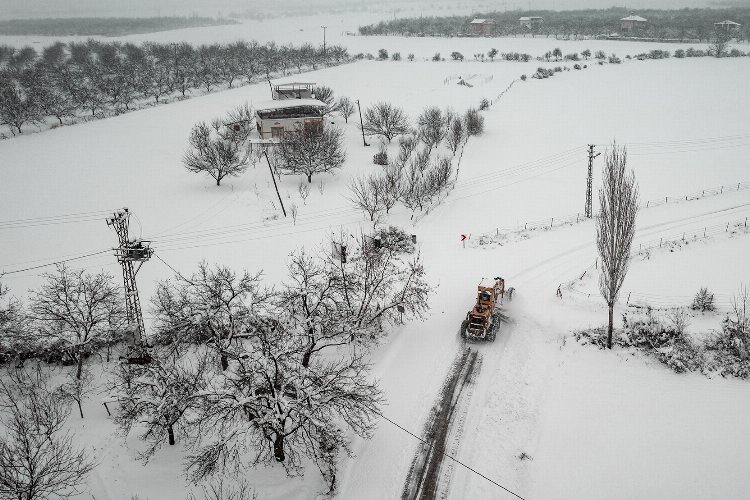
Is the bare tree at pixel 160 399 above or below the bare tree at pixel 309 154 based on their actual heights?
below

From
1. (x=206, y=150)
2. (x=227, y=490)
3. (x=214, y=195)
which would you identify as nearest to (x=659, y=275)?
(x=227, y=490)

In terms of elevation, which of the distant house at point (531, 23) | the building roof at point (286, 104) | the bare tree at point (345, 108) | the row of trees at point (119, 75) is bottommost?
the bare tree at point (345, 108)

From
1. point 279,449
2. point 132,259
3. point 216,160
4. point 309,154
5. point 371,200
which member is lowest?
point 279,449

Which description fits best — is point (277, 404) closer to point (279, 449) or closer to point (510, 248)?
point (279, 449)

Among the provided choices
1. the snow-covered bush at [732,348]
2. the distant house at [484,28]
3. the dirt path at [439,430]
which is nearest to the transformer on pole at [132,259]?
the dirt path at [439,430]

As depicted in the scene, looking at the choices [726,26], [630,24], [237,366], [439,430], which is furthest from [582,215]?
[630,24]

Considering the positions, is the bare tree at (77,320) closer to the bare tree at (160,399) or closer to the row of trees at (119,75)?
the bare tree at (160,399)

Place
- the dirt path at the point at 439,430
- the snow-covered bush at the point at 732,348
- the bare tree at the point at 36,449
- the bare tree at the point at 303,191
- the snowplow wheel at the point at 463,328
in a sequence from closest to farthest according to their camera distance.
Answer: the bare tree at the point at 36,449 → the dirt path at the point at 439,430 → the snow-covered bush at the point at 732,348 → the snowplow wheel at the point at 463,328 → the bare tree at the point at 303,191
